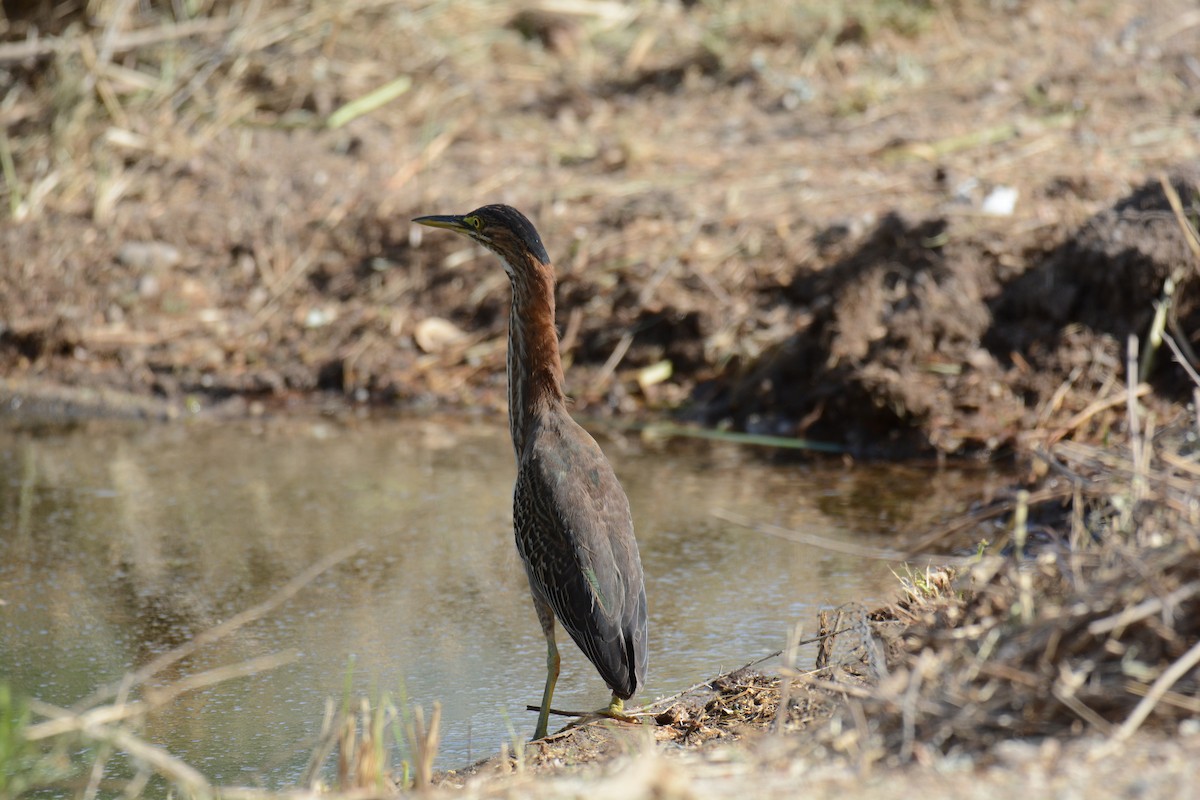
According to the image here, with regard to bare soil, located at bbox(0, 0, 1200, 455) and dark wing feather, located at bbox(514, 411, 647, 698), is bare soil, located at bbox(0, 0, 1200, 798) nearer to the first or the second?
bare soil, located at bbox(0, 0, 1200, 455)

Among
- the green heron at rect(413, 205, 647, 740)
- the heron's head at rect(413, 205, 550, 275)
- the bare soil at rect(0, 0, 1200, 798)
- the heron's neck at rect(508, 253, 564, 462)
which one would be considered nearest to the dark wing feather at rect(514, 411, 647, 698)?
the green heron at rect(413, 205, 647, 740)

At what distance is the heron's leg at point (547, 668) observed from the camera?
14.8ft

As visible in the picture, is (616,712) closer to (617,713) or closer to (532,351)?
(617,713)

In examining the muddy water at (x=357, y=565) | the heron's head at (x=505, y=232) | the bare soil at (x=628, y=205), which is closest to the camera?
the muddy water at (x=357, y=565)

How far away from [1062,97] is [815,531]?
5.26m

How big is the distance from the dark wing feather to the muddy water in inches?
14.2

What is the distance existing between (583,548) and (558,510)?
0.17 meters

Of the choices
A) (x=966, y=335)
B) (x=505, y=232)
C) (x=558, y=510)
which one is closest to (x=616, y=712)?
(x=558, y=510)

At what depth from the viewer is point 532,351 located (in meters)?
5.19

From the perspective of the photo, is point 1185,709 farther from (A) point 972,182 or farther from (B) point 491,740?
(A) point 972,182

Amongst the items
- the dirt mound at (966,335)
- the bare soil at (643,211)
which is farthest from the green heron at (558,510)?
the dirt mound at (966,335)

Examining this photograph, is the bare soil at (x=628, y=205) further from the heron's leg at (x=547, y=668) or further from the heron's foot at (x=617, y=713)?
the heron's foot at (x=617, y=713)

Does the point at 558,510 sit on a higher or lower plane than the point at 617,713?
higher

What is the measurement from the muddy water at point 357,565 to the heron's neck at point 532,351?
855mm
